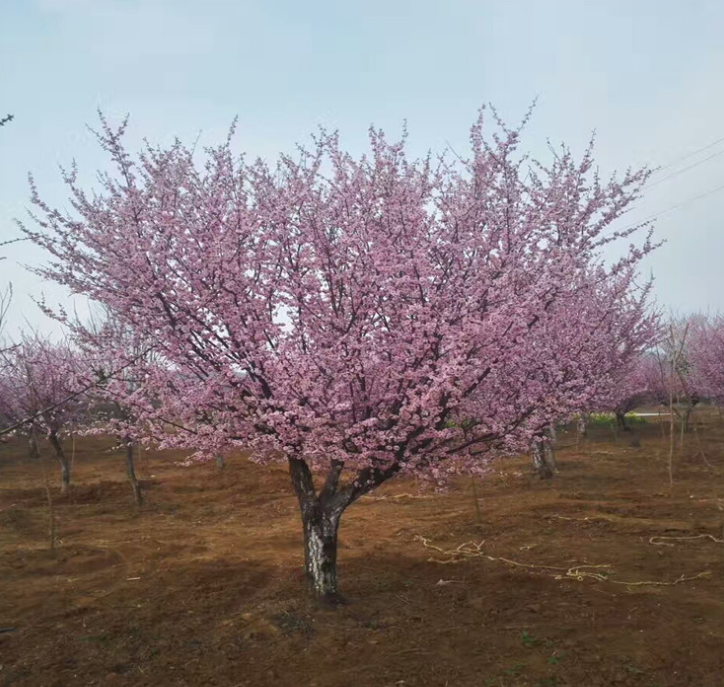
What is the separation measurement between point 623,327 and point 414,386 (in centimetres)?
1247

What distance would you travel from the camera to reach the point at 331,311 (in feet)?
22.2

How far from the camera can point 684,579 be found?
773cm

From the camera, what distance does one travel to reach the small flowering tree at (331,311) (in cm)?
622

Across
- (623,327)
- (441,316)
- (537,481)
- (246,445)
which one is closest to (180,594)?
(246,445)

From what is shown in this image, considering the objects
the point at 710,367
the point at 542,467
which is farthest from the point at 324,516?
the point at 710,367

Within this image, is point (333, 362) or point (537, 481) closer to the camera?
point (333, 362)

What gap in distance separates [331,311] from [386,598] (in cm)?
410

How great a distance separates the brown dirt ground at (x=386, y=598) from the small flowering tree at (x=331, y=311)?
4.32 feet

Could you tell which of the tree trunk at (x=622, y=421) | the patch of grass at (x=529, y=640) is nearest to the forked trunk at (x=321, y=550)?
A: the patch of grass at (x=529, y=640)

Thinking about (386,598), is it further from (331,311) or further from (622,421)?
(622,421)

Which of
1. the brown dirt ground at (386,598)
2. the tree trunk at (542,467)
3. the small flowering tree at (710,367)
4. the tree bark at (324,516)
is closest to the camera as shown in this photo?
the brown dirt ground at (386,598)

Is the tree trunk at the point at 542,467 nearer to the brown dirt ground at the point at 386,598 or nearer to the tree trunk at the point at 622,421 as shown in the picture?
the brown dirt ground at the point at 386,598

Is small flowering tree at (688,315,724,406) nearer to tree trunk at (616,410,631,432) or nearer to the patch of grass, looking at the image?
tree trunk at (616,410,631,432)

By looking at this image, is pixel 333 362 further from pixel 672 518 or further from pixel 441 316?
pixel 672 518
